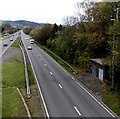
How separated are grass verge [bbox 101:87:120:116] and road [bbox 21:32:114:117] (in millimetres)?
660

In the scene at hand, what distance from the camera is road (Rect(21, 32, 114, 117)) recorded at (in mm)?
17834

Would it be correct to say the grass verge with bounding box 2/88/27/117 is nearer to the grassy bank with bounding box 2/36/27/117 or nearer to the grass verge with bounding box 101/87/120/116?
the grassy bank with bounding box 2/36/27/117

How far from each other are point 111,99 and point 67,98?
158 inches

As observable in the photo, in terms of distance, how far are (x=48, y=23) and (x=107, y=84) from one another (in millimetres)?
50846

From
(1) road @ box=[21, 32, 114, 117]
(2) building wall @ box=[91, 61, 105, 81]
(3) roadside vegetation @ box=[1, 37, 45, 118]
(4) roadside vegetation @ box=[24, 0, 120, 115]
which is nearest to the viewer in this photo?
(3) roadside vegetation @ box=[1, 37, 45, 118]

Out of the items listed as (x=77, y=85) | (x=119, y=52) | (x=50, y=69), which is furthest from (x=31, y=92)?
(x=50, y=69)

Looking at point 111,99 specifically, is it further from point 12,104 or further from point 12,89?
point 12,89

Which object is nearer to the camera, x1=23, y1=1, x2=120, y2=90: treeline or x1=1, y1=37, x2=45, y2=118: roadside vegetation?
x1=1, y1=37, x2=45, y2=118: roadside vegetation

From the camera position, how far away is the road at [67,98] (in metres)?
17.8

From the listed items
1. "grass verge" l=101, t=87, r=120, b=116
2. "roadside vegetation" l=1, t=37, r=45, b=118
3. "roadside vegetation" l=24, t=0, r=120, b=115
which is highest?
"roadside vegetation" l=24, t=0, r=120, b=115

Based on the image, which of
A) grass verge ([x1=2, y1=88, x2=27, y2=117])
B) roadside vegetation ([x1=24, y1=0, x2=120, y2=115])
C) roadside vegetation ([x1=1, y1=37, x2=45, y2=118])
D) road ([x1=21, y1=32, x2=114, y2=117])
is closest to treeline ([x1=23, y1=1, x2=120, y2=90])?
roadside vegetation ([x1=24, y1=0, x2=120, y2=115])

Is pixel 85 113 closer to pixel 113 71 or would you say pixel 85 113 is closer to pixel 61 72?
pixel 113 71

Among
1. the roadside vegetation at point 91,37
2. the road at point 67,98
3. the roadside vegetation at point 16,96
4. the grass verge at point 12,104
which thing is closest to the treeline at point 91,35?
the roadside vegetation at point 91,37

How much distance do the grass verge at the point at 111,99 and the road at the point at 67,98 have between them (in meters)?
0.66
